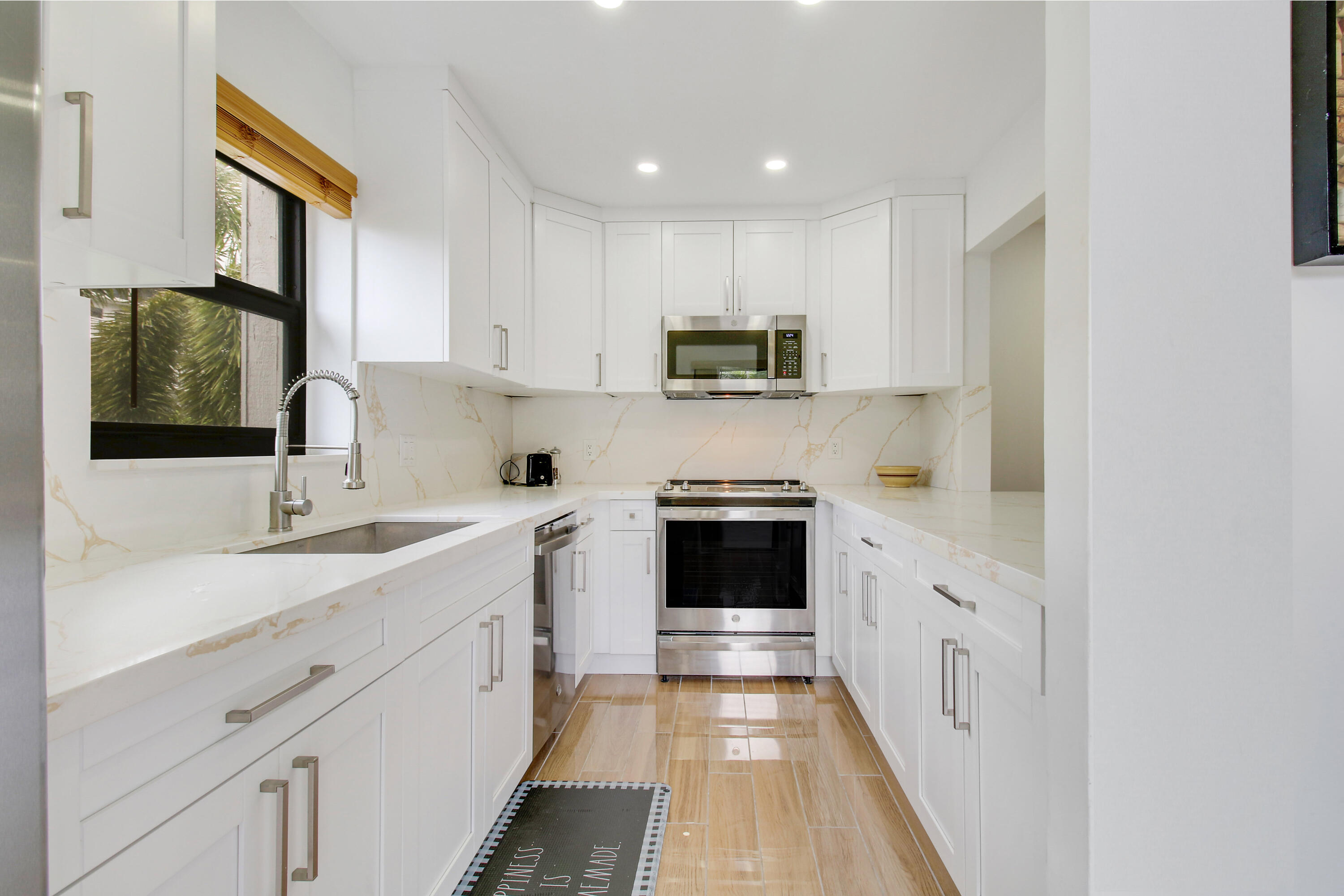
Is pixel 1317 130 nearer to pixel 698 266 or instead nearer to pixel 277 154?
pixel 277 154

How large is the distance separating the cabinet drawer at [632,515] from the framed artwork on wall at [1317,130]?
8.30ft

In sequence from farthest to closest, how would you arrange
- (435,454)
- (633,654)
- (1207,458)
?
(633,654) < (435,454) < (1207,458)

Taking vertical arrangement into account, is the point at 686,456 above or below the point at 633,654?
above

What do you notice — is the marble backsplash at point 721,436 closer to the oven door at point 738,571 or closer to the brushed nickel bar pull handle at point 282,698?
the oven door at point 738,571

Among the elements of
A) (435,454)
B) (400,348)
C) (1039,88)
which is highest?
(1039,88)

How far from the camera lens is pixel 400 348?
2025 mm

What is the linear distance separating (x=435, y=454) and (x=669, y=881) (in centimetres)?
181

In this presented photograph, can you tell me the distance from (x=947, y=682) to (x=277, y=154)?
226 cm

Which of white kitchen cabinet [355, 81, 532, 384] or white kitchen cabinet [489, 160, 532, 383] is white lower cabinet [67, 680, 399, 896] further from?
white kitchen cabinet [489, 160, 532, 383]

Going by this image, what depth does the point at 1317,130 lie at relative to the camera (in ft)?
2.15

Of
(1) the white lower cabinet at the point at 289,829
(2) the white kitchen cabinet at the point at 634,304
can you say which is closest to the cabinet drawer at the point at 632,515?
(2) the white kitchen cabinet at the point at 634,304

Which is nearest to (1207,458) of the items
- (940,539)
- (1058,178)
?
(1058,178)

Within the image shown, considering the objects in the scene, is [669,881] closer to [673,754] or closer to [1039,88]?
[673,754]

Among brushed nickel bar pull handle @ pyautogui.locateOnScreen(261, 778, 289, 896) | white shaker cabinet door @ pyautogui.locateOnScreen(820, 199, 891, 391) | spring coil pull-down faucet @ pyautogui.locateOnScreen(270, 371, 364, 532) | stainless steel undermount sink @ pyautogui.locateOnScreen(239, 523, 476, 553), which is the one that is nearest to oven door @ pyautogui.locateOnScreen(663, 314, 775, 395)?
white shaker cabinet door @ pyautogui.locateOnScreen(820, 199, 891, 391)
